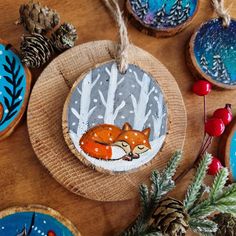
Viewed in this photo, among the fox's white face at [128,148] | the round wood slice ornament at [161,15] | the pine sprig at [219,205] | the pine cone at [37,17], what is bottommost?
the pine sprig at [219,205]

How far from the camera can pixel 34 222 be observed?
0.84 m

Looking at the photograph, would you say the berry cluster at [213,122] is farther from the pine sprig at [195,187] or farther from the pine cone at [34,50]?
the pine cone at [34,50]

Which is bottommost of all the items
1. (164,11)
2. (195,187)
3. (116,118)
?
(195,187)

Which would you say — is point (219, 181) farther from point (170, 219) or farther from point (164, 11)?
point (164, 11)

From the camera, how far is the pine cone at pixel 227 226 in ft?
3.02

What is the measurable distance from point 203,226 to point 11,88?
1.42 ft

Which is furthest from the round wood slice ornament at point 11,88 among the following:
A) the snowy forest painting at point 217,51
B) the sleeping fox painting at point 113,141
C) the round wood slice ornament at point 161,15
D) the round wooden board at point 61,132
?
the snowy forest painting at point 217,51

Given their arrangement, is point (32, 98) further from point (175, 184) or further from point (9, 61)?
point (175, 184)

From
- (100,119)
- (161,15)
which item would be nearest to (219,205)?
(100,119)

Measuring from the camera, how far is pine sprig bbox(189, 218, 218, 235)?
0.83 m

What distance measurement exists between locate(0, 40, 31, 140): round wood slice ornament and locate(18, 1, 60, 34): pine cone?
0.05m

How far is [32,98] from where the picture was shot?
867 millimetres

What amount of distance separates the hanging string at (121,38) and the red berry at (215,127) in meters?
0.21

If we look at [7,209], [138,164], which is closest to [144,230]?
[138,164]
